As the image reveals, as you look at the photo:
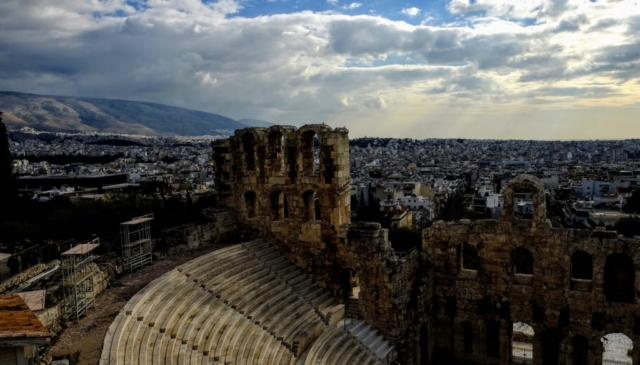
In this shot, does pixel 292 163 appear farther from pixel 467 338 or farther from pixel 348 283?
pixel 467 338

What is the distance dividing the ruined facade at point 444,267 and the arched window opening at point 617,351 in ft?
6.79

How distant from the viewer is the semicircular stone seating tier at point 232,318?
48.3ft

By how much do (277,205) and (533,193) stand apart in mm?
11614

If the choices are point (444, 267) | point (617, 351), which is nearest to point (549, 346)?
point (617, 351)

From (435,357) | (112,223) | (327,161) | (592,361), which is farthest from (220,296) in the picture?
(112,223)

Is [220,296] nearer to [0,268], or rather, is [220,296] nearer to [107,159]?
[0,268]

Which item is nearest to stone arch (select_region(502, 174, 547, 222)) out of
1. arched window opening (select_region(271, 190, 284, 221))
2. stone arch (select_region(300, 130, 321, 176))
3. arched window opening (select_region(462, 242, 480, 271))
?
stone arch (select_region(300, 130, 321, 176))

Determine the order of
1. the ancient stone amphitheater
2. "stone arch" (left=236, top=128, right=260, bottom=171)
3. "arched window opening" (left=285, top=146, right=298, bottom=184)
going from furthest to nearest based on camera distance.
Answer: "stone arch" (left=236, top=128, right=260, bottom=171) < "arched window opening" (left=285, top=146, right=298, bottom=184) < the ancient stone amphitheater

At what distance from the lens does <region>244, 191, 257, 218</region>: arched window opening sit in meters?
26.2

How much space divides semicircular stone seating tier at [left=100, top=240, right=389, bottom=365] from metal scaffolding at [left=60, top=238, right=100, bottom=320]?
52.3 inches

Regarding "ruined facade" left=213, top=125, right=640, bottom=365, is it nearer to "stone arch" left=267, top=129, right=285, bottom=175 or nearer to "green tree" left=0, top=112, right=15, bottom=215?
"stone arch" left=267, top=129, right=285, bottom=175

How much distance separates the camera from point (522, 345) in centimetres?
2498

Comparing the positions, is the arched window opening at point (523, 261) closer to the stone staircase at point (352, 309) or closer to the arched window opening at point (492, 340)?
the arched window opening at point (492, 340)

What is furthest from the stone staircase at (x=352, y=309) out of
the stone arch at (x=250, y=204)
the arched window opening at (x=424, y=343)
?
the stone arch at (x=250, y=204)
